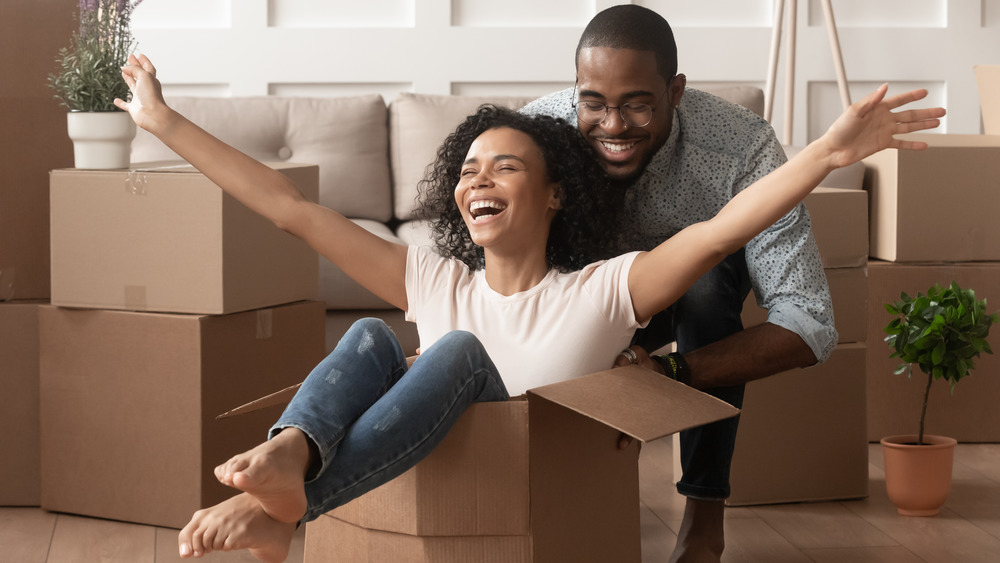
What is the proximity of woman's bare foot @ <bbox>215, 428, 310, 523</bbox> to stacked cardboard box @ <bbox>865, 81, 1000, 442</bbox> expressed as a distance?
5.38 ft

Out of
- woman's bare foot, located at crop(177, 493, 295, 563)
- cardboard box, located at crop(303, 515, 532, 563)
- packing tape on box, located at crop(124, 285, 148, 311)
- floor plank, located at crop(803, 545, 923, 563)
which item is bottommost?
floor plank, located at crop(803, 545, 923, 563)

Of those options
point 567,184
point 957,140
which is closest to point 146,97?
point 567,184

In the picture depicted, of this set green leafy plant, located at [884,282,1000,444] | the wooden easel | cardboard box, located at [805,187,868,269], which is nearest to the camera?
green leafy plant, located at [884,282,1000,444]

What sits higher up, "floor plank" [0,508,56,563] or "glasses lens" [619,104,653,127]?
"glasses lens" [619,104,653,127]

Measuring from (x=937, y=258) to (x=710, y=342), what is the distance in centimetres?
99

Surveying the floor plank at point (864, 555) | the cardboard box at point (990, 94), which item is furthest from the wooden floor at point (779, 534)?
the cardboard box at point (990, 94)

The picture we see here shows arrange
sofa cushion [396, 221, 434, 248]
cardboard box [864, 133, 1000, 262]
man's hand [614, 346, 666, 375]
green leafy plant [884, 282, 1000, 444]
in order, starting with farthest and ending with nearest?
sofa cushion [396, 221, 434, 248]
cardboard box [864, 133, 1000, 262]
green leafy plant [884, 282, 1000, 444]
man's hand [614, 346, 666, 375]

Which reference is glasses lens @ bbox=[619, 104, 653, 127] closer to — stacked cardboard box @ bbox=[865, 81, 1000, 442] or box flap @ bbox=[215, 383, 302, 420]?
box flap @ bbox=[215, 383, 302, 420]

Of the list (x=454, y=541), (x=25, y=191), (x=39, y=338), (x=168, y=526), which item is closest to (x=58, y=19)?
(x=25, y=191)

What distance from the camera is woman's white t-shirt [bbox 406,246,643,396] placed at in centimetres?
144

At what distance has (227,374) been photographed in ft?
6.11

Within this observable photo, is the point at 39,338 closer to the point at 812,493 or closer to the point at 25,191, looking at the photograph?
the point at 25,191

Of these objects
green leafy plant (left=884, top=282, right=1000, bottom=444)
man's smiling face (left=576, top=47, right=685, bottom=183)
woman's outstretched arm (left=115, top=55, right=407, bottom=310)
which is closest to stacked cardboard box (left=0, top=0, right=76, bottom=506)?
woman's outstretched arm (left=115, top=55, right=407, bottom=310)

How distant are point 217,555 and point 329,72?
66.4 inches
